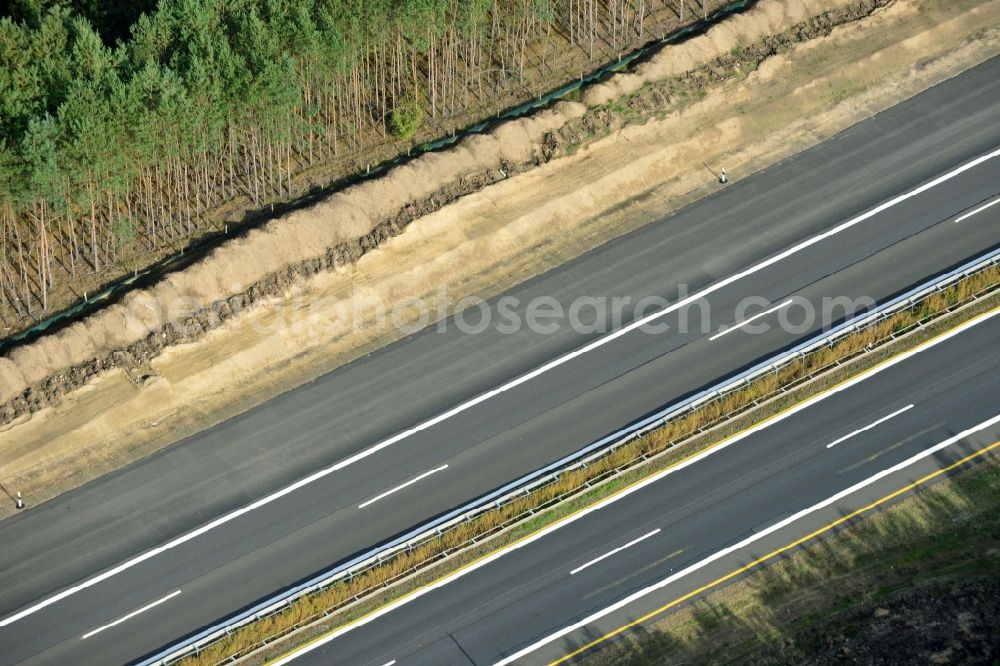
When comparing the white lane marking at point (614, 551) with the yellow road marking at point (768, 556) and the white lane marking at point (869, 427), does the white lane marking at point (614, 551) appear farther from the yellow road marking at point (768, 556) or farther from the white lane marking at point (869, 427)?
the white lane marking at point (869, 427)

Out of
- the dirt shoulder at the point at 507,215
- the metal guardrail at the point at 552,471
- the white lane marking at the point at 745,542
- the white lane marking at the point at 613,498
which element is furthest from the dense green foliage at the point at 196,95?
the white lane marking at the point at 745,542

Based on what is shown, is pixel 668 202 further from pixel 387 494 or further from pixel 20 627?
pixel 20 627

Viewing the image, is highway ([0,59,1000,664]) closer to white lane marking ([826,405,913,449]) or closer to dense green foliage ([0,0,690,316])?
white lane marking ([826,405,913,449])

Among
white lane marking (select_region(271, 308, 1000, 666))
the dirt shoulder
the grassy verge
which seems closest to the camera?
the grassy verge

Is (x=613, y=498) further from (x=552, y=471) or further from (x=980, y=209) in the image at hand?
(x=980, y=209)

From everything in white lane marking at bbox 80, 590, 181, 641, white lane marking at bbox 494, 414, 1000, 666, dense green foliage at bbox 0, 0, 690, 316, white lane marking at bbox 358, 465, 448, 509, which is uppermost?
dense green foliage at bbox 0, 0, 690, 316

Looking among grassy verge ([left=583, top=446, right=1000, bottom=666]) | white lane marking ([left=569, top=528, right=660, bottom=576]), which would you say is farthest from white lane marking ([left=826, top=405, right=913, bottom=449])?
white lane marking ([left=569, top=528, right=660, bottom=576])

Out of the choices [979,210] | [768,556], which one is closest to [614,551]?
[768,556]
